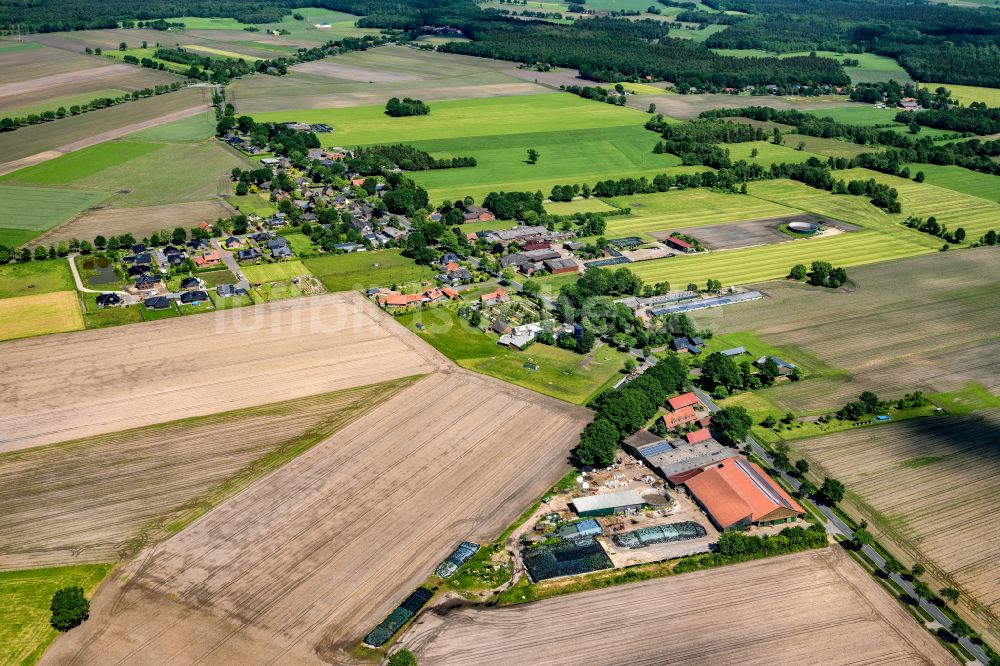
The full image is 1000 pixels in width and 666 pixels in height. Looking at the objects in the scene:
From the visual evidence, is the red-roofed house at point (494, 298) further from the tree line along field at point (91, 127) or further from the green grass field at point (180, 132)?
the tree line along field at point (91, 127)

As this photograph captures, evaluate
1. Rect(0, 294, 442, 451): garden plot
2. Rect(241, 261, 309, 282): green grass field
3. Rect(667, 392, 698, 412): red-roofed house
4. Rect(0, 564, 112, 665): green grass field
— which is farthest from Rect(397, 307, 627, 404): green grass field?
Rect(0, 564, 112, 665): green grass field

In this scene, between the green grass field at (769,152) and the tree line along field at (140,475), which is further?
the green grass field at (769,152)

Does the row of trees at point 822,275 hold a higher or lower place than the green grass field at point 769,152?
lower

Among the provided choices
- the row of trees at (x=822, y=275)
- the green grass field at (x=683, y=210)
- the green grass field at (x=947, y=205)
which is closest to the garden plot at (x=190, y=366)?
the green grass field at (x=683, y=210)

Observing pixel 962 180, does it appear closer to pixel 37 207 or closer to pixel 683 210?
pixel 683 210

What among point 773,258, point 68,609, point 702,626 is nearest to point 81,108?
point 773,258

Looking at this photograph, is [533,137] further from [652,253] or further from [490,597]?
[490,597]

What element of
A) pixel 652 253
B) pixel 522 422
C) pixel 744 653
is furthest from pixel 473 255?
pixel 744 653

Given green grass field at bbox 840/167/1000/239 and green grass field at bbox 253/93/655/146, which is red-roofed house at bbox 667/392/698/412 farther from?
green grass field at bbox 253/93/655/146
